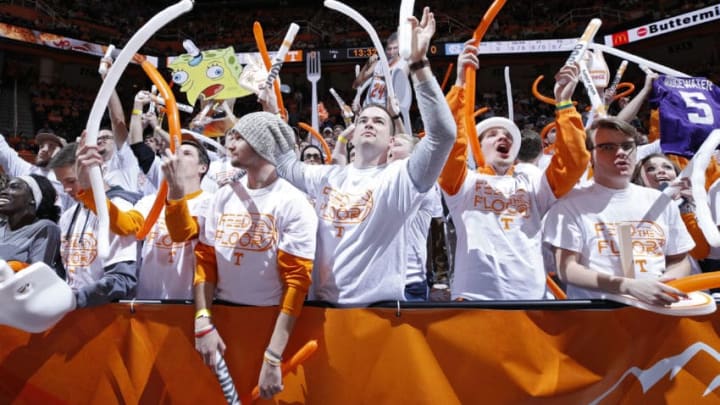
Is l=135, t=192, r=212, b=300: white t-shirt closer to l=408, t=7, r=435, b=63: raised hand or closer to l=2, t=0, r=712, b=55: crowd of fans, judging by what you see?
l=408, t=7, r=435, b=63: raised hand

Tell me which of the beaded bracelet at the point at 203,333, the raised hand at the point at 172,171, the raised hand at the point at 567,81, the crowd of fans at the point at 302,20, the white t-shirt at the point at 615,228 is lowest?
the beaded bracelet at the point at 203,333

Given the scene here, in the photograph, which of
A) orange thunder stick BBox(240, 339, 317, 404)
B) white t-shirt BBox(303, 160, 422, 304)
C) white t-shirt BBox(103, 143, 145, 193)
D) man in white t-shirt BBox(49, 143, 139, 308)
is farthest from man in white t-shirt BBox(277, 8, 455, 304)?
white t-shirt BBox(103, 143, 145, 193)

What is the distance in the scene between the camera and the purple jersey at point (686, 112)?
310 cm

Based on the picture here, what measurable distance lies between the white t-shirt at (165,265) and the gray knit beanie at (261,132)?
0.46 meters

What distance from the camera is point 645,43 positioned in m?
18.0

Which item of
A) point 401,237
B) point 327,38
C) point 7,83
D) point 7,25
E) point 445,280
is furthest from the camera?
point 327,38

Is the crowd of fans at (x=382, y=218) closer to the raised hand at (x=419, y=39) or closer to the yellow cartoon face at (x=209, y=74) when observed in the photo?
the raised hand at (x=419, y=39)

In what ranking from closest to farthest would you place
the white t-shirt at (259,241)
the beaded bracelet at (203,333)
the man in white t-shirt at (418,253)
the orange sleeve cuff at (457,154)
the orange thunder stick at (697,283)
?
the orange thunder stick at (697,283), the beaded bracelet at (203,333), the white t-shirt at (259,241), the orange sleeve cuff at (457,154), the man in white t-shirt at (418,253)

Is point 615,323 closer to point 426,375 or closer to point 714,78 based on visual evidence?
point 426,375

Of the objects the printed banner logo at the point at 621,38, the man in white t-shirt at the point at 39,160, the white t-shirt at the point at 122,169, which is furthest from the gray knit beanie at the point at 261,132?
the printed banner logo at the point at 621,38

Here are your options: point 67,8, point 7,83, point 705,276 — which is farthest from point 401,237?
point 67,8

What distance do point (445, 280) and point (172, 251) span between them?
106 inches

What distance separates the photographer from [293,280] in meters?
2.17

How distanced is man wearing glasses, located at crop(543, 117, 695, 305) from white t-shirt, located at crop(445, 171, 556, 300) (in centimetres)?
23
